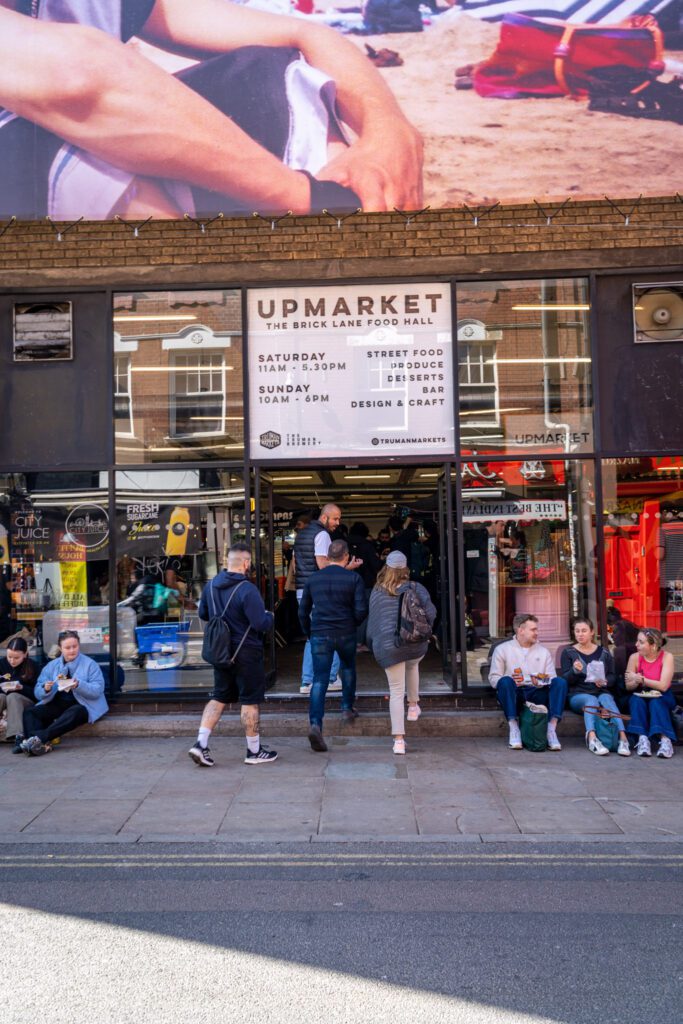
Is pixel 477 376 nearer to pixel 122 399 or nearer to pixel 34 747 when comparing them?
pixel 122 399

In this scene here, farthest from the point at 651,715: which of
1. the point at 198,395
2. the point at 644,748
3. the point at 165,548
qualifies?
the point at 198,395

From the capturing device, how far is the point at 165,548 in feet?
30.6

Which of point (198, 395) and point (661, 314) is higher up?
point (661, 314)

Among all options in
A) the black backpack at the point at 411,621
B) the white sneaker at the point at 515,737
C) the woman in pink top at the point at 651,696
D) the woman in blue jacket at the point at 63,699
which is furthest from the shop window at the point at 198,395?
the woman in pink top at the point at 651,696

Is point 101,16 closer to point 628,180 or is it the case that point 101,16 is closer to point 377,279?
point 377,279

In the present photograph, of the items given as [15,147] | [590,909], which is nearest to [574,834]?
[590,909]

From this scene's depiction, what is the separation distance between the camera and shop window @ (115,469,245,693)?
9281 millimetres

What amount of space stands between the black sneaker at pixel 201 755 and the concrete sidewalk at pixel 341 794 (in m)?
0.07

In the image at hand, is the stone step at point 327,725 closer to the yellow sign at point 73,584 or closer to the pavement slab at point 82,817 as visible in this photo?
the yellow sign at point 73,584

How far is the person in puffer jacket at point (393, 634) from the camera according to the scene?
25.6ft

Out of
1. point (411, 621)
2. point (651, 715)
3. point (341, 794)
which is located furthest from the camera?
point (651, 715)

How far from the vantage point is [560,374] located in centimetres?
928

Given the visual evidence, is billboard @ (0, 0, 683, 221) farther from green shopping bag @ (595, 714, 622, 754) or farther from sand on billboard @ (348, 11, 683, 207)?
green shopping bag @ (595, 714, 622, 754)

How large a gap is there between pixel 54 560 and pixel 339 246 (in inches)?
177
